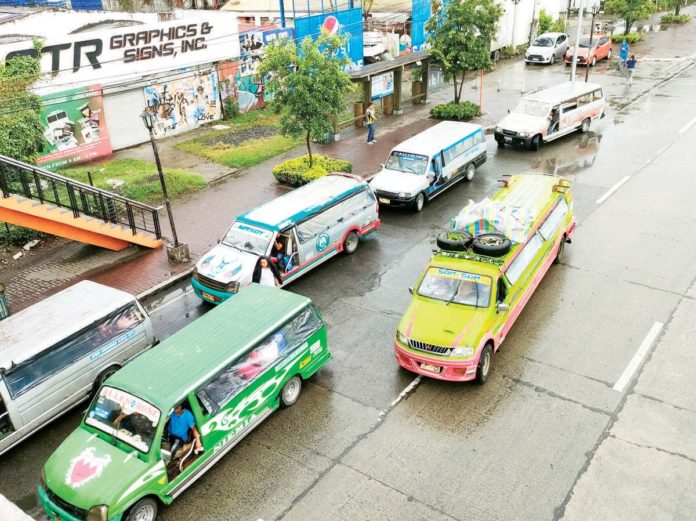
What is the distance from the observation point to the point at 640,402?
36.3ft

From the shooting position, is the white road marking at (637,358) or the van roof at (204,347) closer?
the van roof at (204,347)

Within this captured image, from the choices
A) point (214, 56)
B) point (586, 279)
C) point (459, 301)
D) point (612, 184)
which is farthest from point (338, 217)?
point (214, 56)

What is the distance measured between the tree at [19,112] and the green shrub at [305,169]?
8040mm

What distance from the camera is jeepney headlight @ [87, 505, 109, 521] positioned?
8.03 metres

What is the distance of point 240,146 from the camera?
26.0m

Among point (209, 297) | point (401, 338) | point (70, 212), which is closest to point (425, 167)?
point (209, 297)

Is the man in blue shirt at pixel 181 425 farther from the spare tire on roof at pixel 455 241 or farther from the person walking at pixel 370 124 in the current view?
the person walking at pixel 370 124

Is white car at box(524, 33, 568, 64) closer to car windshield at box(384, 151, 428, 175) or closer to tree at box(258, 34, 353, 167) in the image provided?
tree at box(258, 34, 353, 167)

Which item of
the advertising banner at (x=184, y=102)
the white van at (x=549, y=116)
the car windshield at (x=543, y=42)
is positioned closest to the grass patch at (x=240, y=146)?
the advertising banner at (x=184, y=102)

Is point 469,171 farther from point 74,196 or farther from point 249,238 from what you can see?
point 74,196

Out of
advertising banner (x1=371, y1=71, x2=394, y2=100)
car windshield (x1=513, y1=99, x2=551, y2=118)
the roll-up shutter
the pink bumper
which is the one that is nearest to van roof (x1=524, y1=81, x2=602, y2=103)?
car windshield (x1=513, y1=99, x2=551, y2=118)

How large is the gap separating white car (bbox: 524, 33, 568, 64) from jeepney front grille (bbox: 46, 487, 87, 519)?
38662 mm

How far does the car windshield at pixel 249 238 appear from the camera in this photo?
572 inches

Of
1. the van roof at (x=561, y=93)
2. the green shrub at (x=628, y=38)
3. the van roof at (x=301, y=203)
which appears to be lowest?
the van roof at (x=301, y=203)
